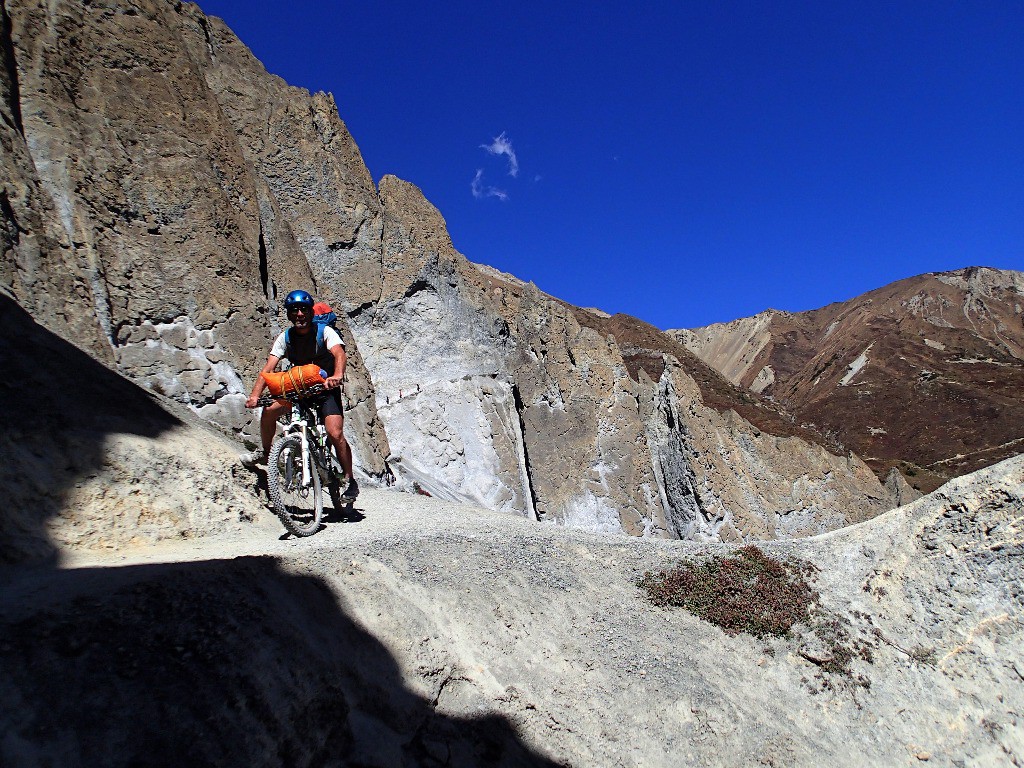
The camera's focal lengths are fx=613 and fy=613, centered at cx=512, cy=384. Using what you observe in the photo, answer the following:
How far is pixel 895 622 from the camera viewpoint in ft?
18.8

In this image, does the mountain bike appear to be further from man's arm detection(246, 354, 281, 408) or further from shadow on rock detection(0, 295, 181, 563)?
shadow on rock detection(0, 295, 181, 563)

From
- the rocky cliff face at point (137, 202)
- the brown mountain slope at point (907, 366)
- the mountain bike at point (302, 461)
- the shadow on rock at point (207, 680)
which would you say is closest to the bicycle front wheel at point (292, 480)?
the mountain bike at point (302, 461)

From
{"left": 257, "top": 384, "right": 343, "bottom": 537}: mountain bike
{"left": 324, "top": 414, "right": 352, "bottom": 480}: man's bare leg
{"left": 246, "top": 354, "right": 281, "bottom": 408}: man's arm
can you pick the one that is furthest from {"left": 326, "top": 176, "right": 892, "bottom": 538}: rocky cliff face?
{"left": 246, "top": 354, "right": 281, "bottom": 408}: man's arm

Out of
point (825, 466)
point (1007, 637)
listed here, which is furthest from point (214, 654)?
point (825, 466)

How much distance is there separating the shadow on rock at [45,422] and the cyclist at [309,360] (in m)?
1.12

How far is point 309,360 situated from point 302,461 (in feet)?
4.17

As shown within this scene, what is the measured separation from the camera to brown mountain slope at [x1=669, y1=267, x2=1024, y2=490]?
167ft

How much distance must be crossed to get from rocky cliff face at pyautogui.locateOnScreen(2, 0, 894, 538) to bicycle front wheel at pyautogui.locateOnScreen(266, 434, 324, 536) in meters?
5.01

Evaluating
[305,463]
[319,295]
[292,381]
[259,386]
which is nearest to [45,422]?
[259,386]

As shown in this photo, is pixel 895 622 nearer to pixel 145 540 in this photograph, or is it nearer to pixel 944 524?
pixel 944 524

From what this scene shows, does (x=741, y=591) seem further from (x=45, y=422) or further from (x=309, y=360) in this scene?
(x=45, y=422)

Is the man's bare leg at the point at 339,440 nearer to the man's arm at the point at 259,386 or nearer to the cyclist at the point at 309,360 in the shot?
the cyclist at the point at 309,360

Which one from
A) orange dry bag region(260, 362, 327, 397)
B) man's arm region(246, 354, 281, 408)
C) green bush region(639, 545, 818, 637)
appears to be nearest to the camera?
green bush region(639, 545, 818, 637)

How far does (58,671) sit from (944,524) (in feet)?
23.6
